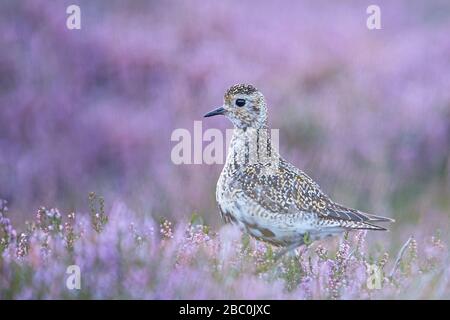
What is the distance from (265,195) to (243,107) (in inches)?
26.8

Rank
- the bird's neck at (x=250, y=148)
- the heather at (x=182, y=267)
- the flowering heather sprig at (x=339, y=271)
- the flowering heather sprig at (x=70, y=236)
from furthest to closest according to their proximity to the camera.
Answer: the bird's neck at (x=250, y=148), the flowering heather sprig at (x=70, y=236), the flowering heather sprig at (x=339, y=271), the heather at (x=182, y=267)

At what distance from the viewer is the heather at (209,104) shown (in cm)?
688

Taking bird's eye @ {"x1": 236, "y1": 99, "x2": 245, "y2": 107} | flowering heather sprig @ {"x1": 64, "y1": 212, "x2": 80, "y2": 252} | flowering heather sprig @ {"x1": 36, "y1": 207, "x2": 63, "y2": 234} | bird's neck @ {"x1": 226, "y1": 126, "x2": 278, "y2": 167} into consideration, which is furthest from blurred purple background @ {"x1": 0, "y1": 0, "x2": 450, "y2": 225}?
flowering heather sprig @ {"x1": 64, "y1": 212, "x2": 80, "y2": 252}

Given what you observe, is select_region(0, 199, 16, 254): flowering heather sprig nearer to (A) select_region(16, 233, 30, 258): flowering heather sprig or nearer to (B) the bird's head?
(A) select_region(16, 233, 30, 258): flowering heather sprig

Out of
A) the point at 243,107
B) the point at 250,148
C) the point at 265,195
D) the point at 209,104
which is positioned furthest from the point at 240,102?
the point at 209,104

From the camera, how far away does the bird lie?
5.01 meters

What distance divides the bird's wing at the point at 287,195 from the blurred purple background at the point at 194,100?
54.4 inches

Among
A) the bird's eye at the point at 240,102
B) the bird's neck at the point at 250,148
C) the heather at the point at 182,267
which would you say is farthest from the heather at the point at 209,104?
the bird's eye at the point at 240,102

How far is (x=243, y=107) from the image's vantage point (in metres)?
5.39

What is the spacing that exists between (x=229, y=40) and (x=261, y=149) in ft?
11.8

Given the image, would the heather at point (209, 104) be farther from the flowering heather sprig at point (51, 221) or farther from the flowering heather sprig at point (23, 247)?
the flowering heather sprig at point (23, 247)

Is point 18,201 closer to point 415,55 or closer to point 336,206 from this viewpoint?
point 336,206

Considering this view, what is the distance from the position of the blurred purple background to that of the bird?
4.22 feet

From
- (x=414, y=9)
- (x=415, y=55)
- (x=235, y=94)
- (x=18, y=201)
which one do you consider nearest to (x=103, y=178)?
(x=18, y=201)
